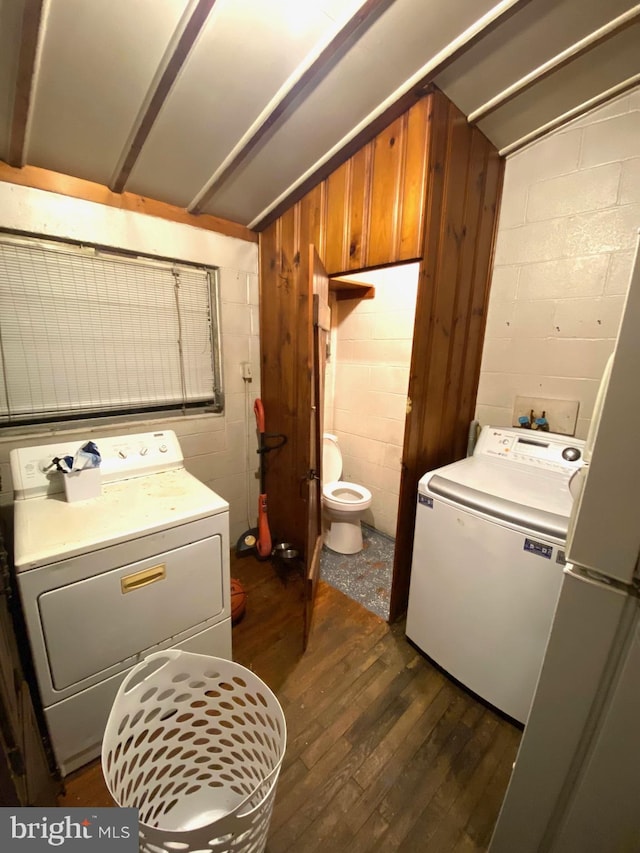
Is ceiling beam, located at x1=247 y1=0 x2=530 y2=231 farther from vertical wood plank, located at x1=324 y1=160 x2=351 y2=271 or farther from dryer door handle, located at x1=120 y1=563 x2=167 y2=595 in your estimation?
dryer door handle, located at x1=120 y1=563 x2=167 y2=595

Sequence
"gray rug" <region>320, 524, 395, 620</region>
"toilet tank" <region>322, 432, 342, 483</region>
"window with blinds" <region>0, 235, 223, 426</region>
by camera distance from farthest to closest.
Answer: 1. "toilet tank" <region>322, 432, 342, 483</region>
2. "gray rug" <region>320, 524, 395, 620</region>
3. "window with blinds" <region>0, 235, 223, 426</region>

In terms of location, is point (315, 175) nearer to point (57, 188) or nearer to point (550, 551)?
point (57, 188)

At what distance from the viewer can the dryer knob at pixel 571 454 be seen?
160 centimetres

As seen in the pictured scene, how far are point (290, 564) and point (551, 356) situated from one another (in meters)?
2.07

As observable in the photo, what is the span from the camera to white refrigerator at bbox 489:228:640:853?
2.04ft

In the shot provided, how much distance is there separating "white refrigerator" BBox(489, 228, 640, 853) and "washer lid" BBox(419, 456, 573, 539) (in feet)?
1.70

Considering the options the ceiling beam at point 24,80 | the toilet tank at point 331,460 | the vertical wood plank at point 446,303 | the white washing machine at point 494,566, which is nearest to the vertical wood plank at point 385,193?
the vertical wood plank at point 446,303

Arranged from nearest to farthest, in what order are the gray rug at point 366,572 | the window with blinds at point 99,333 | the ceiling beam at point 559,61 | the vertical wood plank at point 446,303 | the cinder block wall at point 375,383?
the ceiling beam at point 559,61 → the vertical wood plank at point 446,303 → the window with blinds at point 99,333 → the gray rug at point 366,572 → the cinder block wall at point 375,383

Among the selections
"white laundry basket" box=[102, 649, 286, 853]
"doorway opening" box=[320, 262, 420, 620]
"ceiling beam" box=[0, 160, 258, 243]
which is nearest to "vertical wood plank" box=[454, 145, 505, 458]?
"doorway opening" box=[320, 262, 420, 620]

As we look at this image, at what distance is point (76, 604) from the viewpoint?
1.08m

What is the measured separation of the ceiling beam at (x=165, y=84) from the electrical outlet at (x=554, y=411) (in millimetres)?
2081

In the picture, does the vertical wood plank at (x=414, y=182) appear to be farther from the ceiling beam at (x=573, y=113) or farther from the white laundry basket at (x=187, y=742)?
the white laundry basket at (x=187, y=742)

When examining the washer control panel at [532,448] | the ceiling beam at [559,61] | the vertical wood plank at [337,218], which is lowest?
the washer control panel at [532,448]

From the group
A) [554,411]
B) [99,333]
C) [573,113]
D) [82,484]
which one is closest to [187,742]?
[82,484]
